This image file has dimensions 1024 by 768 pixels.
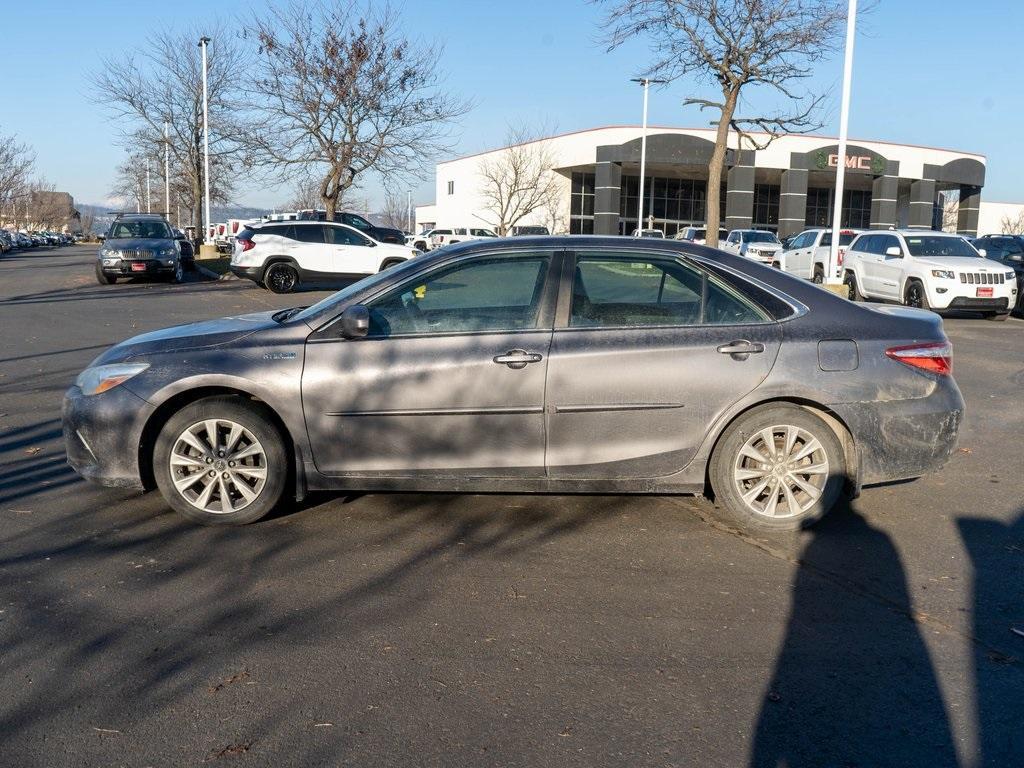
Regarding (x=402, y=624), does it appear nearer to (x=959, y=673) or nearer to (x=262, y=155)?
(x=959, y=673)

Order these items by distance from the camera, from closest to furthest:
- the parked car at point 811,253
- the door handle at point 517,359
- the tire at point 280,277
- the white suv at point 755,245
Result: the door handle at point 517,359 < the tire at point 280,277 < the parked car at point 811,253 < the white suv at point 755,245

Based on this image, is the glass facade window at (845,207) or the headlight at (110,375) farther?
the glass facade window at (845,207)

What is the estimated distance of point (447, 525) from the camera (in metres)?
5.45

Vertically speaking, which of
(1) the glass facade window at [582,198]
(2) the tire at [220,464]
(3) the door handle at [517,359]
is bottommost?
(2) the tire at [220,464]

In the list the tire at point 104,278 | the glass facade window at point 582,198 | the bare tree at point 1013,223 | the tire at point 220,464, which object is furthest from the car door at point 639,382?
the bare tree at point 1013,223

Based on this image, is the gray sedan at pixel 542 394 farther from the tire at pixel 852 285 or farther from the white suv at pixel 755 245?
the white suv at pixel 755 245

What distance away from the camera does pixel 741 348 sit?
5.25 m

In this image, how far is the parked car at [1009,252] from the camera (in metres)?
21.3

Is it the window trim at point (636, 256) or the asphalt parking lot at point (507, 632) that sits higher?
the window trim at point (636, 256)

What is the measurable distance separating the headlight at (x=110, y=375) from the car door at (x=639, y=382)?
2.31 meters

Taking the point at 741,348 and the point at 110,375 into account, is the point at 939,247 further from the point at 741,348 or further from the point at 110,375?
the point at 110,375

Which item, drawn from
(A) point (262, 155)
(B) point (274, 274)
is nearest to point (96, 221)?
(A) point (262, 155)

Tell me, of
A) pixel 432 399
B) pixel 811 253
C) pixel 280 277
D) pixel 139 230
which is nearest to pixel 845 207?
pixel 811 253

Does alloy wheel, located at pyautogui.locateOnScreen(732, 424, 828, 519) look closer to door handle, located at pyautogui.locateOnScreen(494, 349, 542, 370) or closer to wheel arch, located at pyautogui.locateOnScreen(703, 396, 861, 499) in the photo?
wheel arch, located at pyautogui.locateOnScreen(703, 396, 861, 499)
